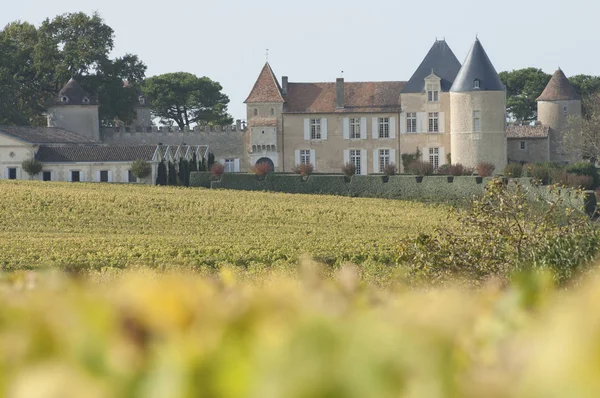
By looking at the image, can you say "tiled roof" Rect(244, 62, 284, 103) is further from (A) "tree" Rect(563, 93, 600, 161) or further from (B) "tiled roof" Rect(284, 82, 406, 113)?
(A) "tree" Rect(563, 93, 600, 161)

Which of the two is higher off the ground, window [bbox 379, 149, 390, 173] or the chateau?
the chateau

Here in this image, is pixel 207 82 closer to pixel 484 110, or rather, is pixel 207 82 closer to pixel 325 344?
pixel 484 110

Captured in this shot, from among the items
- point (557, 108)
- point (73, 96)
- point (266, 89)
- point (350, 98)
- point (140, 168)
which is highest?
point (266, 89)

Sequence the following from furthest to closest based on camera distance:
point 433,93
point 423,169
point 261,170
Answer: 1. point 433,93
2. point 261,170
3. point 423,169

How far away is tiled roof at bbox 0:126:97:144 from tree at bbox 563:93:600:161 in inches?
1160

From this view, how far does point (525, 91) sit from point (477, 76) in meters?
39.8

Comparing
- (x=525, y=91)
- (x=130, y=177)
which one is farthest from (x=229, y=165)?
(x=525, y=91)

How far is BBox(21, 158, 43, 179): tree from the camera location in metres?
53.3

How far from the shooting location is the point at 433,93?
5981cm

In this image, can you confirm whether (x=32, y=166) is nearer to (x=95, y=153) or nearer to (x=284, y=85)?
(x=95, y=153)

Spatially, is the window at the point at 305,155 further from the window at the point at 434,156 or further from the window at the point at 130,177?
the window at the point at 130,177

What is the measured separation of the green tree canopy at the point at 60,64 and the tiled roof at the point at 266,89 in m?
10.6

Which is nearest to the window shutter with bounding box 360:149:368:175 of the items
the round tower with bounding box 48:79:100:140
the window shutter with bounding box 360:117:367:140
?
the window shutter with bounding box 360:117:367:140

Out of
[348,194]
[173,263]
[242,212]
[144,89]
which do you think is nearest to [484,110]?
[348,194]
